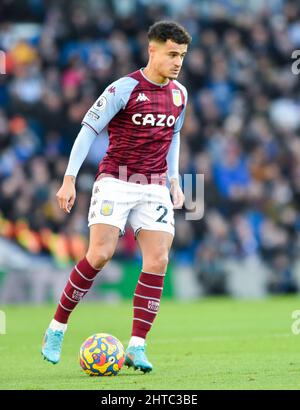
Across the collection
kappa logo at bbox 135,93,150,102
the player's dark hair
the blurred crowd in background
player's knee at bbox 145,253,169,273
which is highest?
the blurred crowd in background

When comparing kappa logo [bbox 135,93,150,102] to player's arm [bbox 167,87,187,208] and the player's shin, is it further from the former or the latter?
the player's shin

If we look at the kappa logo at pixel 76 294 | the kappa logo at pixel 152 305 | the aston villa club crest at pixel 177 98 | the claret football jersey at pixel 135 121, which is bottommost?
the kappa logo at pixel 152 305

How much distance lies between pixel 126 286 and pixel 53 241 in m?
1.38

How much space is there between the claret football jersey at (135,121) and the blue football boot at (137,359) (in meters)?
1.27

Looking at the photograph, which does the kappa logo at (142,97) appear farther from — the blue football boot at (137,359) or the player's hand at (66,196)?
the blue football boot at (137,359)

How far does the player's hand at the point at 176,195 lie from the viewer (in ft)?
25.9

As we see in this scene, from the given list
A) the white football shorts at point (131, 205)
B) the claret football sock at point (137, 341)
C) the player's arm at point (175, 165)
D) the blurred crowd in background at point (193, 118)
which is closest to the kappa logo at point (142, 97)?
the player's arm at point (175, 165)

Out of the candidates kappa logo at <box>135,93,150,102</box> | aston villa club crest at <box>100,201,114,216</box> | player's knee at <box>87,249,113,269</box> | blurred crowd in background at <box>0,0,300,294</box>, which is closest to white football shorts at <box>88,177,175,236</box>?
aston villa club crest at <box>100,201,114,216</box>

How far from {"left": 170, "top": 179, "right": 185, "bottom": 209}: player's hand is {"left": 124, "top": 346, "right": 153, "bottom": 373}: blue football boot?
117 centimetres

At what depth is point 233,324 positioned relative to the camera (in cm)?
1202

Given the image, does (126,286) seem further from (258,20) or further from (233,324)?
(258,20)

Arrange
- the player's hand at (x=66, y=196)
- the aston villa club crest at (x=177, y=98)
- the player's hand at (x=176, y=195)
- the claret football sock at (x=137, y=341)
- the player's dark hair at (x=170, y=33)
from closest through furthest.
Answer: the player's hand at (x=66, y=196), the claret football sock at (x=137, y=341), the player's dark hair at (x=170, y=33), the aston villa club crest at (x=177, y=98), the player's hand at (x=176, y=195)

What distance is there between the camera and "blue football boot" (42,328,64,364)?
7469mm
